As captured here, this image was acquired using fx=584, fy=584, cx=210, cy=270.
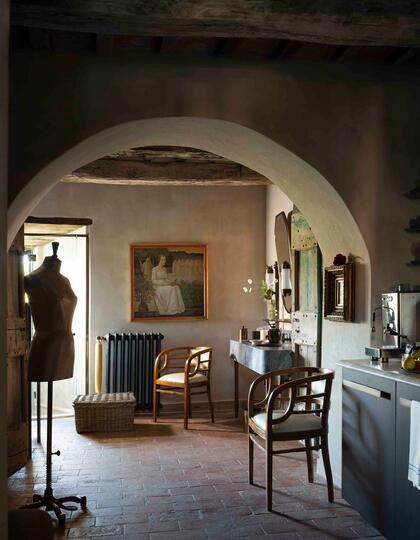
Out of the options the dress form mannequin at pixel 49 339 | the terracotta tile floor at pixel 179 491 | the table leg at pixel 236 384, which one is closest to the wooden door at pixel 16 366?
the terracotta tile floor at pixel 179 491

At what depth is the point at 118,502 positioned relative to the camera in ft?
13.0

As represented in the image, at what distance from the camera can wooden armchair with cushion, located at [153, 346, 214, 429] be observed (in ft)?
20.7

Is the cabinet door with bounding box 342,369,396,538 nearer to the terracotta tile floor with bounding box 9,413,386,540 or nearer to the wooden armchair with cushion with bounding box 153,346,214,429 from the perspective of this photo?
the terracotta tile floor with bounding box 9,413,386,540

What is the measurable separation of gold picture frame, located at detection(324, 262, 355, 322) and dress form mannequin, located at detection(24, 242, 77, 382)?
6.20 ft

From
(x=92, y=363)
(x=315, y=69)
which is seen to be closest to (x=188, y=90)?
(x=315, y=69)

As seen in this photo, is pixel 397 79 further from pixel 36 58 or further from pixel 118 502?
pixel 118 502

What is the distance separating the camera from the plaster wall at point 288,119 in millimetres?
3578

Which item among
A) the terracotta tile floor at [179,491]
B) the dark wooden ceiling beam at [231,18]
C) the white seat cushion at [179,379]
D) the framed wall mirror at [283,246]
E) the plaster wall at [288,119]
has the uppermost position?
the dark wooden ceiling beam at [231,18]

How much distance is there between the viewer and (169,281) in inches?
285

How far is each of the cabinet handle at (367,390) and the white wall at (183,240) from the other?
12.4 ft

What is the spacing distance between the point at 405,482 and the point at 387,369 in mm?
607

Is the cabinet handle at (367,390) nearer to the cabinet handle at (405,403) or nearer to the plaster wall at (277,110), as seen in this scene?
the cabinet handle at (405,403)

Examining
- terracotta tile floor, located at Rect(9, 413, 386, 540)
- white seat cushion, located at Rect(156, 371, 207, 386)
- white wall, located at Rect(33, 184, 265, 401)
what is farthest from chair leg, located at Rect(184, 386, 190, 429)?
white wall, located at Rect(33, 184, 265, 401)

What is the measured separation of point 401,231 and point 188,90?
1.73m
